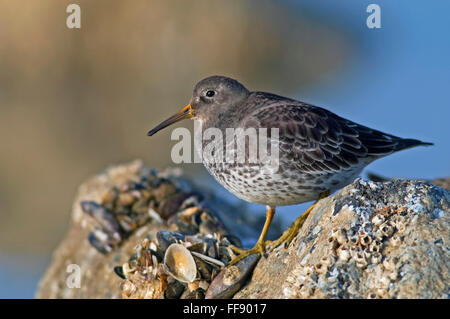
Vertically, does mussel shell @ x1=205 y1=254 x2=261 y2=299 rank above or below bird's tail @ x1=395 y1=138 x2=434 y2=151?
below

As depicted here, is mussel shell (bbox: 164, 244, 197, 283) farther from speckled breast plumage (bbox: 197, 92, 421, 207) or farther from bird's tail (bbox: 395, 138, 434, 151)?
bird's tail (bbox: 395, 138, 434, 151)

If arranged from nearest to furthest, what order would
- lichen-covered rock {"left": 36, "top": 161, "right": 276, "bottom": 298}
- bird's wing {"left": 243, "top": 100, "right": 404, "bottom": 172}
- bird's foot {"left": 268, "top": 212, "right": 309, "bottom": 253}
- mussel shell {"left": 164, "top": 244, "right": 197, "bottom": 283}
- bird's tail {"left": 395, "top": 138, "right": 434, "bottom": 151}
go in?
bird's foot {"left": 268, "top": 212, "right": 309, "bottom": 253}
mussel shell {"left": 164, "top": 244, "right": 197, "bottom": 283}
lichen-covered rock {"left": 36, "top": 161, "right": 276, "bottom": 298}
bird's wing {"left": 243, "top": 100, "right": 404, "bottom": 172}
bird's tail {"left": 395, "top": 138, "right": 434, "bottom": 151}

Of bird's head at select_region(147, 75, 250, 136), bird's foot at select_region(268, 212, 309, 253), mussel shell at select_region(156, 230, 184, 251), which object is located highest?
bird's head at select_region(147, 75, 250, 136)

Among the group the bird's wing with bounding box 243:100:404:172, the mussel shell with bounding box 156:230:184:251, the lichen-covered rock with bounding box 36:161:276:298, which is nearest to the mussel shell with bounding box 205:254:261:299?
the lichen-covered rock with bounding box 36:161:276:298

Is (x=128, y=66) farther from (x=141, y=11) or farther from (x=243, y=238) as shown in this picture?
(x=243, y=238)

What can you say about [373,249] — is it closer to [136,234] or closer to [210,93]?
[210,93]

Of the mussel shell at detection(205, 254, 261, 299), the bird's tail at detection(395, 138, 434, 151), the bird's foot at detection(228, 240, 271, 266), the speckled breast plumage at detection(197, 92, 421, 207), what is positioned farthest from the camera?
the bird's tail at detection(395, 138, 434, 151)
